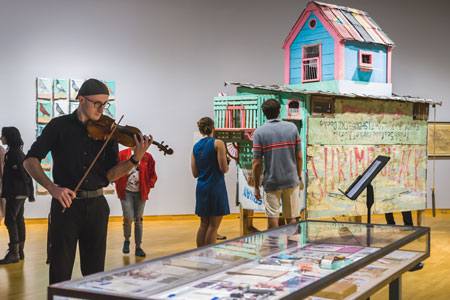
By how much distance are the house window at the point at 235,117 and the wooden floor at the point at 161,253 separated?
175 cm

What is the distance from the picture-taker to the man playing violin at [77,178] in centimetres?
332

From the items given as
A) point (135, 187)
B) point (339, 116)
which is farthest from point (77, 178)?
point (339, 116)

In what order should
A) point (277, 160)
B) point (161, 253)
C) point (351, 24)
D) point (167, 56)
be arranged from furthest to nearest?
point (167, 56)
point (351, 24)
point (161, 253)
point (277, 160)

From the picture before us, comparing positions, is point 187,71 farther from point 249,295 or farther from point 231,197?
point 249,295

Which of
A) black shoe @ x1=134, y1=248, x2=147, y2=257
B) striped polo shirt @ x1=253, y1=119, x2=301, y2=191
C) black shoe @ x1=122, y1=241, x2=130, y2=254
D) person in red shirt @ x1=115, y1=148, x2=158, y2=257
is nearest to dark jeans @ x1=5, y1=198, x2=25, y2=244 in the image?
person in red shirt @ x1=115, y1=148, x2=158, y2=257

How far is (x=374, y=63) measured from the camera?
8.48 m

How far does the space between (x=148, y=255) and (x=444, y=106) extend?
24.3 ft

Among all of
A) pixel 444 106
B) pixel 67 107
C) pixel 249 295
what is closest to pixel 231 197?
pixel 67 107

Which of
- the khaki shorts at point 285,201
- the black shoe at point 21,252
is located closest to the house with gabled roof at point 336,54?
the khaki shorts at point 285,201

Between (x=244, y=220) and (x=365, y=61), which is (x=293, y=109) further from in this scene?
(x=365, y=61)

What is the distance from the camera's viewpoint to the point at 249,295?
90.1 inches

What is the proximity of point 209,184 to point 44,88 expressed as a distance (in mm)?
4865

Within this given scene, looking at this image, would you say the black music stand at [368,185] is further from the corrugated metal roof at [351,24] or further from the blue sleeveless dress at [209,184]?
the corrugated metal roof at [351,24]

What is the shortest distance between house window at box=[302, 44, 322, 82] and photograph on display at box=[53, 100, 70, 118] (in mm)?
4113
